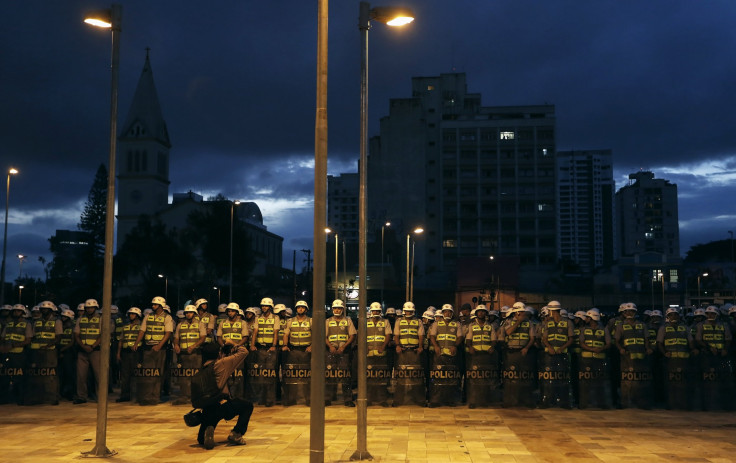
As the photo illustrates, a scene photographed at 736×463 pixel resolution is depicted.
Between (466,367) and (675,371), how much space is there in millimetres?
4502

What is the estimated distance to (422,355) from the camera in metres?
17.3

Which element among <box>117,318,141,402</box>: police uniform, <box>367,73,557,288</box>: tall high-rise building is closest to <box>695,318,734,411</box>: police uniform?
<box>117,318,141,402</box>: police uniform

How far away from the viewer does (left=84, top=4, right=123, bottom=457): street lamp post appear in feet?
37.2

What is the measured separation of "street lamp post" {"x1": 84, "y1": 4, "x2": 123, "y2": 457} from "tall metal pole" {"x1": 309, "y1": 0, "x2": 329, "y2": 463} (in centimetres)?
365

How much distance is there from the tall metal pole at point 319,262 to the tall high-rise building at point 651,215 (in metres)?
175

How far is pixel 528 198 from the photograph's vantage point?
359ft

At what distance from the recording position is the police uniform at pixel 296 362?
55.9 feet

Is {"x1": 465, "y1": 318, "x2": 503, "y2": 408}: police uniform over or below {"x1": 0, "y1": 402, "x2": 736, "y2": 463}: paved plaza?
over

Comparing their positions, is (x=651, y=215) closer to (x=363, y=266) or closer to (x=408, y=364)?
(x=408, y=364)

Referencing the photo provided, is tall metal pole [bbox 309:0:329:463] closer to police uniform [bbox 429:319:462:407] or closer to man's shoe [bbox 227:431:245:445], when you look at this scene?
man's shoe [bbox 227:431:245:445]

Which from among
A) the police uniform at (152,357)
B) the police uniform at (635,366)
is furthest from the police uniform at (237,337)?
the police uniform at (635,366)

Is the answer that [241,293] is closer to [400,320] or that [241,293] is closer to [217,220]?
[217,220]

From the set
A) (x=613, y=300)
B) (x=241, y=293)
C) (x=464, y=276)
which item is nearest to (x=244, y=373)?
(x=241, y=293)

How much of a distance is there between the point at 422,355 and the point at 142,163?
99.7 metres
